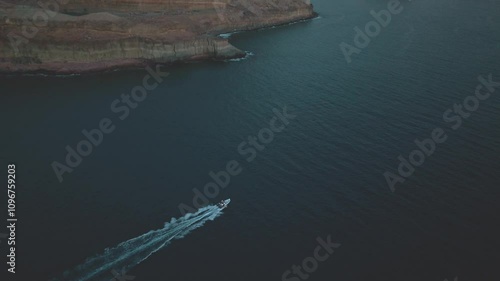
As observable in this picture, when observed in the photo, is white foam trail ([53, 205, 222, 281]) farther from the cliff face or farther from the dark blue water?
the cliff face

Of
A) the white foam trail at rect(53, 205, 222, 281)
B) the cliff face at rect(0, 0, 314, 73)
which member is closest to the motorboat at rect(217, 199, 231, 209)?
the white foam trail at rect(53, 205, 222, 281)

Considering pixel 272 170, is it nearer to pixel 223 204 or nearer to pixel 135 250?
pixel 223 204

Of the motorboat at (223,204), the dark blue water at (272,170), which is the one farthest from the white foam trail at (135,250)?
the motorboat at (223,204)

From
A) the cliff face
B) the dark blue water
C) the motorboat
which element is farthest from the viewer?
the cliff face

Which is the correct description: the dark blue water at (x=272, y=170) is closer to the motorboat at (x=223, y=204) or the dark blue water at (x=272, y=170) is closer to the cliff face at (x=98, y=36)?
the motorboat at (x=223, y=204)

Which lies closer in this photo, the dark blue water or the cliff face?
the dark blue water
